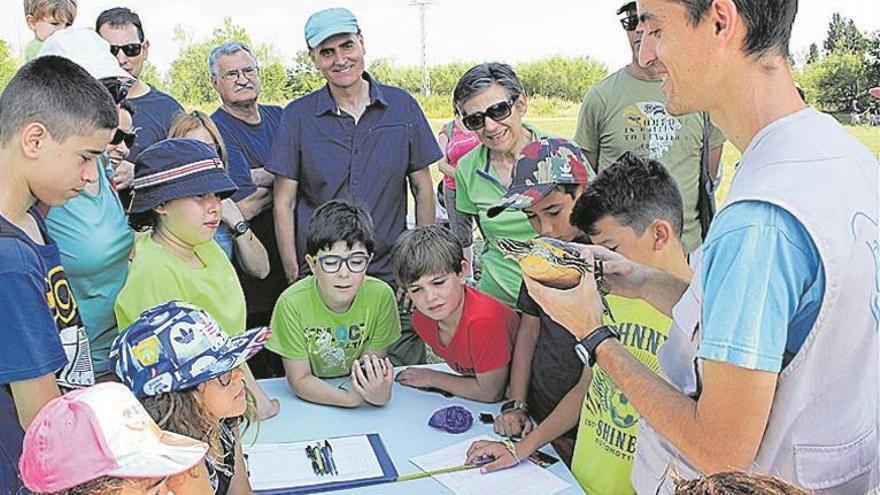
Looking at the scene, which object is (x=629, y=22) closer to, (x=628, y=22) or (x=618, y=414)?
(x=628, y=22)

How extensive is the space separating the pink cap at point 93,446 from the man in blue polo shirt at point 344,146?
2060mm

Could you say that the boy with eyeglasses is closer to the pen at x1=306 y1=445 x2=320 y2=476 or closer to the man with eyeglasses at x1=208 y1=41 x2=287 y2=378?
the man with eyeglasses at x1=208 y1=41 x2=287 y2=378

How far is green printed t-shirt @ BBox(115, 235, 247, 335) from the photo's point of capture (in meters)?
2.31

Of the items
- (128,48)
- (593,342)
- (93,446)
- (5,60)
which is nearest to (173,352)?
(93,446)

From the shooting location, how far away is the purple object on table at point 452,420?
2.23m

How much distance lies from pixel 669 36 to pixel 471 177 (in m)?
1.99

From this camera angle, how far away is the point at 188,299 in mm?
2371

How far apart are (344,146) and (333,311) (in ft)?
2.95

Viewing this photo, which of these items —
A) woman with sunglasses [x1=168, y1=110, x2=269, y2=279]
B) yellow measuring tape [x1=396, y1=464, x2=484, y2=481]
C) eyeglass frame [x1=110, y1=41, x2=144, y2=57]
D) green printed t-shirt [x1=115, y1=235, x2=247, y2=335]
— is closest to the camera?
yellow measuring tape [x1=396, y1=464, x2=484, y2=481]

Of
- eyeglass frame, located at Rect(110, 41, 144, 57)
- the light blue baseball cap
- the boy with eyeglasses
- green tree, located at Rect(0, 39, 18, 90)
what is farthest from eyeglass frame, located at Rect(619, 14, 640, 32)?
green tree, located at Rect(0, 39, 18, 90)

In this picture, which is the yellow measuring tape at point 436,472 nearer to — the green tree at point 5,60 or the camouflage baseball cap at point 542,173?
the camouflage baseball cap at point 542,173

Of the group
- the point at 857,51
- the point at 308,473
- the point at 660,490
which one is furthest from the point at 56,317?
the point at 857,51

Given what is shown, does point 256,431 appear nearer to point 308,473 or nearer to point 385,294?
point 308,473

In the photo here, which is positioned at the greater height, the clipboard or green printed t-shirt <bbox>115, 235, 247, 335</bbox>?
green printed t-shirt <bbox>115, 235, 247, 335</bbox>
